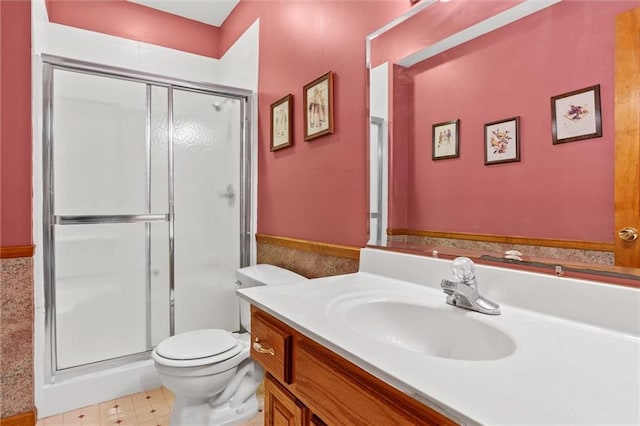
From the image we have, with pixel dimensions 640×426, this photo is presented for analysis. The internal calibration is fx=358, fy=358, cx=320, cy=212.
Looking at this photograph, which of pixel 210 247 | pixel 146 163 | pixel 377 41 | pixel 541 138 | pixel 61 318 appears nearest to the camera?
pixel 541 138

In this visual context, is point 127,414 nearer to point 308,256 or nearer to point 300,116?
point 308,256

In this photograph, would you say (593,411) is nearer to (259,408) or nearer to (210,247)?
(259,408)

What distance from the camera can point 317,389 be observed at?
29.7 inches

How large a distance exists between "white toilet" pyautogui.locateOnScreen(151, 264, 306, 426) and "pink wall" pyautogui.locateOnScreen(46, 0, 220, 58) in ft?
7.44

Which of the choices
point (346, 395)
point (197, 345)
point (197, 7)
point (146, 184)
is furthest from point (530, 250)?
point (197, 7)

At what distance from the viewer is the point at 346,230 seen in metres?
1.59

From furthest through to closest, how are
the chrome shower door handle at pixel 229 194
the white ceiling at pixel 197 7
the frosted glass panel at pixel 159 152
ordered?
the white ceiling at pixel 197 7, the chrome shower door handle at pixel 229 194, the frosted glass panel at pixel 159 152

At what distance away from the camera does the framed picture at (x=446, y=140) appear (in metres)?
1.11

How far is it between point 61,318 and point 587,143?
2.46 meters

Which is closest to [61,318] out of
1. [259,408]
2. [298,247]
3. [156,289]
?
[156,289]

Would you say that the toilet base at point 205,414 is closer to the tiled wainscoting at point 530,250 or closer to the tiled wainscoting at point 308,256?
the tiled wainscoting at point 308,256

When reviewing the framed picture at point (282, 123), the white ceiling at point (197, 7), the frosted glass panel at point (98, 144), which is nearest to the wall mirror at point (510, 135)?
the framed picture at point (282, 123)

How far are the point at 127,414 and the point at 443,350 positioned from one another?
5.58 feet

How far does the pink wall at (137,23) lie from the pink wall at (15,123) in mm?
1028
